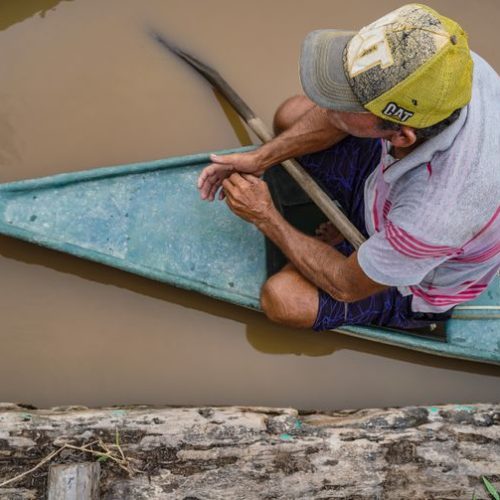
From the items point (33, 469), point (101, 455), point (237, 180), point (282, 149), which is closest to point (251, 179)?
point (237, 180)

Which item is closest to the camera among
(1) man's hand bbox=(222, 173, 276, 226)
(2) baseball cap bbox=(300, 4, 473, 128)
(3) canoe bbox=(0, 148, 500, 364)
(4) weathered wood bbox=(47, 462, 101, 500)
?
(2) baseball cap bbox=(300, 4, 473, 128)

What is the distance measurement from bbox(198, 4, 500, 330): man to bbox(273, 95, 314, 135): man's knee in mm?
144

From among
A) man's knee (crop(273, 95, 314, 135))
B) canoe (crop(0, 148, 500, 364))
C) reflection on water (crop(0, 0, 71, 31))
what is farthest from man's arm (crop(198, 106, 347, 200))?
reflection on water (crop(0, 0, 71, 31))

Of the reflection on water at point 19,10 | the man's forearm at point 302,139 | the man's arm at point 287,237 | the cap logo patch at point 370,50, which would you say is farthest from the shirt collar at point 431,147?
the reflection on water at point 19,10

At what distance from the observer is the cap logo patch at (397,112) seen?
1.40m

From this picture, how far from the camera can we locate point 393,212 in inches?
63.0

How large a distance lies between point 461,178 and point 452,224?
0.38 ft

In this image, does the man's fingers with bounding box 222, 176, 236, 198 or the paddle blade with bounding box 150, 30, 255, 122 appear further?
the paddle blade with bounding box 150, 30, 255, 122

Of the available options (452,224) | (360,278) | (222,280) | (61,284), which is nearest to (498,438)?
(360,278)

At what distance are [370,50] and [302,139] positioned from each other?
78cm

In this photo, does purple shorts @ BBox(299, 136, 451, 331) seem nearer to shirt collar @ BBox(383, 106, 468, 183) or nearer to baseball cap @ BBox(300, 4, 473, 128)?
shirt collar @ BBox(383, 106, 468, 183)

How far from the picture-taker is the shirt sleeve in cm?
155

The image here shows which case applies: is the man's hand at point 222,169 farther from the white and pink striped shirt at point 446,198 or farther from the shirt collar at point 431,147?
the shirt collar at point 431,147

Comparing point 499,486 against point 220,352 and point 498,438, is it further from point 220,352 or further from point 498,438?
point 220,352
